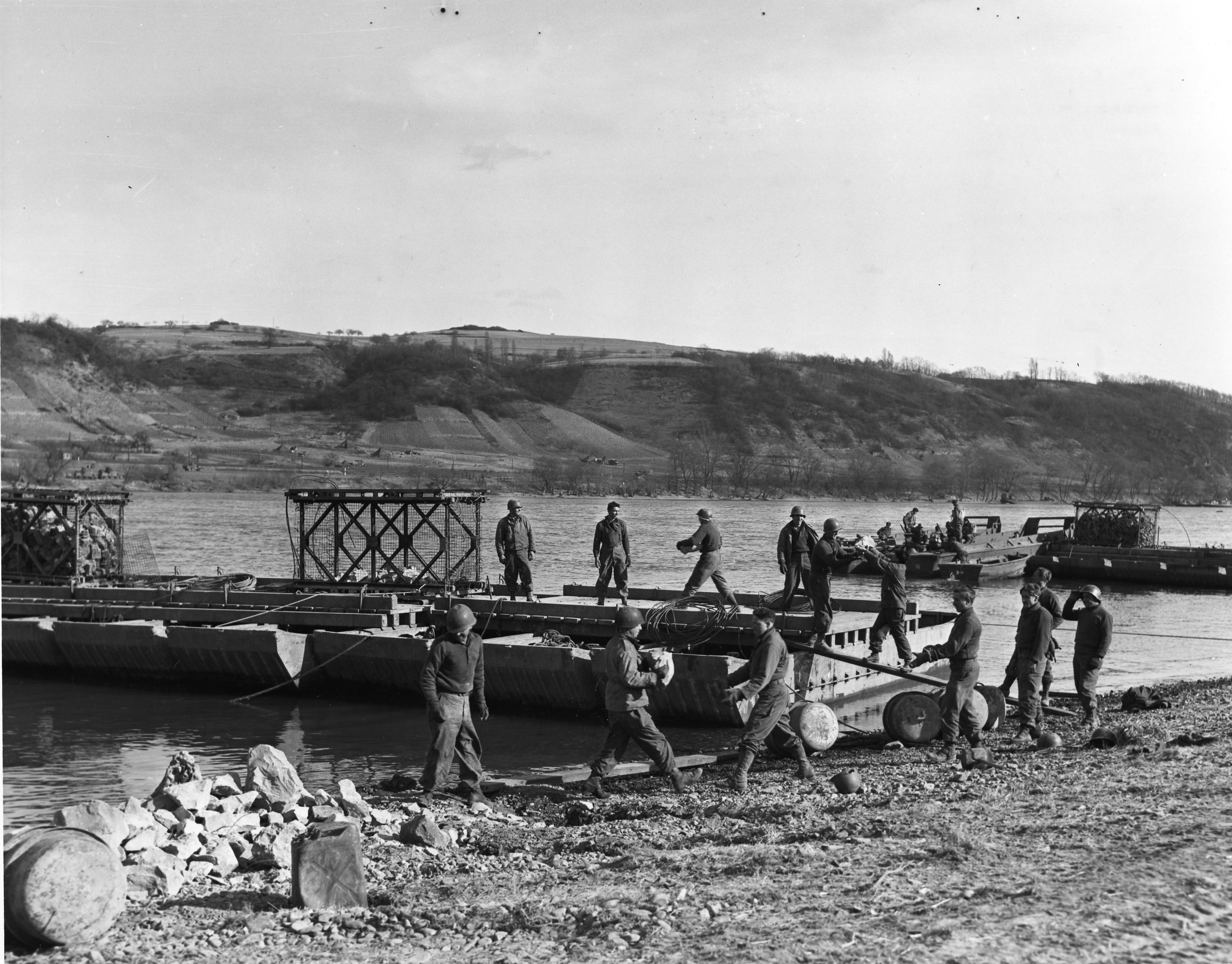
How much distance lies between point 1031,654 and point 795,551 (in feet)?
17.5

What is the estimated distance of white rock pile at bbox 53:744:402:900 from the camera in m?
8.86

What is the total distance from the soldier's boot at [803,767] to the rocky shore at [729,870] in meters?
0.27

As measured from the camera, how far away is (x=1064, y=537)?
47906mm

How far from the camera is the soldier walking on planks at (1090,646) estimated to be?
43.7 feet

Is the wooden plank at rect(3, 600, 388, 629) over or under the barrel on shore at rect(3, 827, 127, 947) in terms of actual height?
under

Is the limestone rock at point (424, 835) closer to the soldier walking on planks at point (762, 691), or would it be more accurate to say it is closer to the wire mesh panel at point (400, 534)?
the soldier walking on planks at point (762, 691)

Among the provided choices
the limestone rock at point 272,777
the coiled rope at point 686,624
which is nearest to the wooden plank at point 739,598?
the coiled rope at point 686,624

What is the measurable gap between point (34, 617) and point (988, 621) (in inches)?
827

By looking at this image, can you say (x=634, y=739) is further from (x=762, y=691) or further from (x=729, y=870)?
(x=729, y=870)

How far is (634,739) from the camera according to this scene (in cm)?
1125

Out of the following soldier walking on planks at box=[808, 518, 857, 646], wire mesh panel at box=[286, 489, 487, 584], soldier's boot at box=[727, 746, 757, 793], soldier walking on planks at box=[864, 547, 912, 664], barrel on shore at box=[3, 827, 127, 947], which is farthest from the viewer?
wire mesh panel at box=[286, 489, 487, 584]

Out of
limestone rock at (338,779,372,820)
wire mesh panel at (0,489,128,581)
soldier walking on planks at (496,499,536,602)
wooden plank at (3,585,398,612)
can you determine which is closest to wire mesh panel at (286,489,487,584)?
soldier walking on planks at (496,499,536,602)

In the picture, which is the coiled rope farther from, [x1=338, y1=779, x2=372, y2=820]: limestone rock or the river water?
[x1=338, y1=779, x2=372, y2=820]: limestone rock

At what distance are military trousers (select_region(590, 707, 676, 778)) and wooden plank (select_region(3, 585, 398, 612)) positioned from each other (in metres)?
10.5
